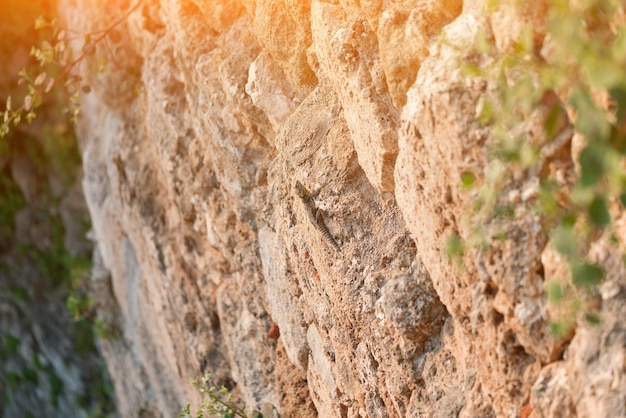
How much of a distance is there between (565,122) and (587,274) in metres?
0.32

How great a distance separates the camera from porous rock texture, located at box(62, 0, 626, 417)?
159 centimetres

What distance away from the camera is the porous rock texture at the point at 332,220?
1.59 m

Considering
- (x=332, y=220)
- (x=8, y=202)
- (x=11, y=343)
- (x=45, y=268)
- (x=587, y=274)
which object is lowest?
(x=587, y=274)

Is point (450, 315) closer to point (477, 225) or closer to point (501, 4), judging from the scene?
point (477, 225)

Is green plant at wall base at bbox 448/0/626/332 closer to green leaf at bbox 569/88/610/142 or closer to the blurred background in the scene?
green leaf at bbox 569/88/610/142

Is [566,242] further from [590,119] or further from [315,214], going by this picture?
[315,214]

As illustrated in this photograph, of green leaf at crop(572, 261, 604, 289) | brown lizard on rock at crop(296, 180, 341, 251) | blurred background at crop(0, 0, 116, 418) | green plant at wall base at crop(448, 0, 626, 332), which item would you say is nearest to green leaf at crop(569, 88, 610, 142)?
green plant at wall base at crop(448, 0, 626, 332)

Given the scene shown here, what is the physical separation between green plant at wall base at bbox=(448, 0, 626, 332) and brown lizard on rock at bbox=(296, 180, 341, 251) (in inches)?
36.1

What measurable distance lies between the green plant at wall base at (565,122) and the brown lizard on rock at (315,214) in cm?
92

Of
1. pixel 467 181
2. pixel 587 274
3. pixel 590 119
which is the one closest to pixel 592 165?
pixel 590 119

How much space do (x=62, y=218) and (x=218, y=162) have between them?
4302 mm

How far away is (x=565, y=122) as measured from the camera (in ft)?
4.73

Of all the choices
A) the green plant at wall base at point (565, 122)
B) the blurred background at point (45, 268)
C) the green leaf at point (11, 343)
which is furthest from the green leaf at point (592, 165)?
the green leaf at point (11, 343)

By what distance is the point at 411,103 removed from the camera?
1.80m
